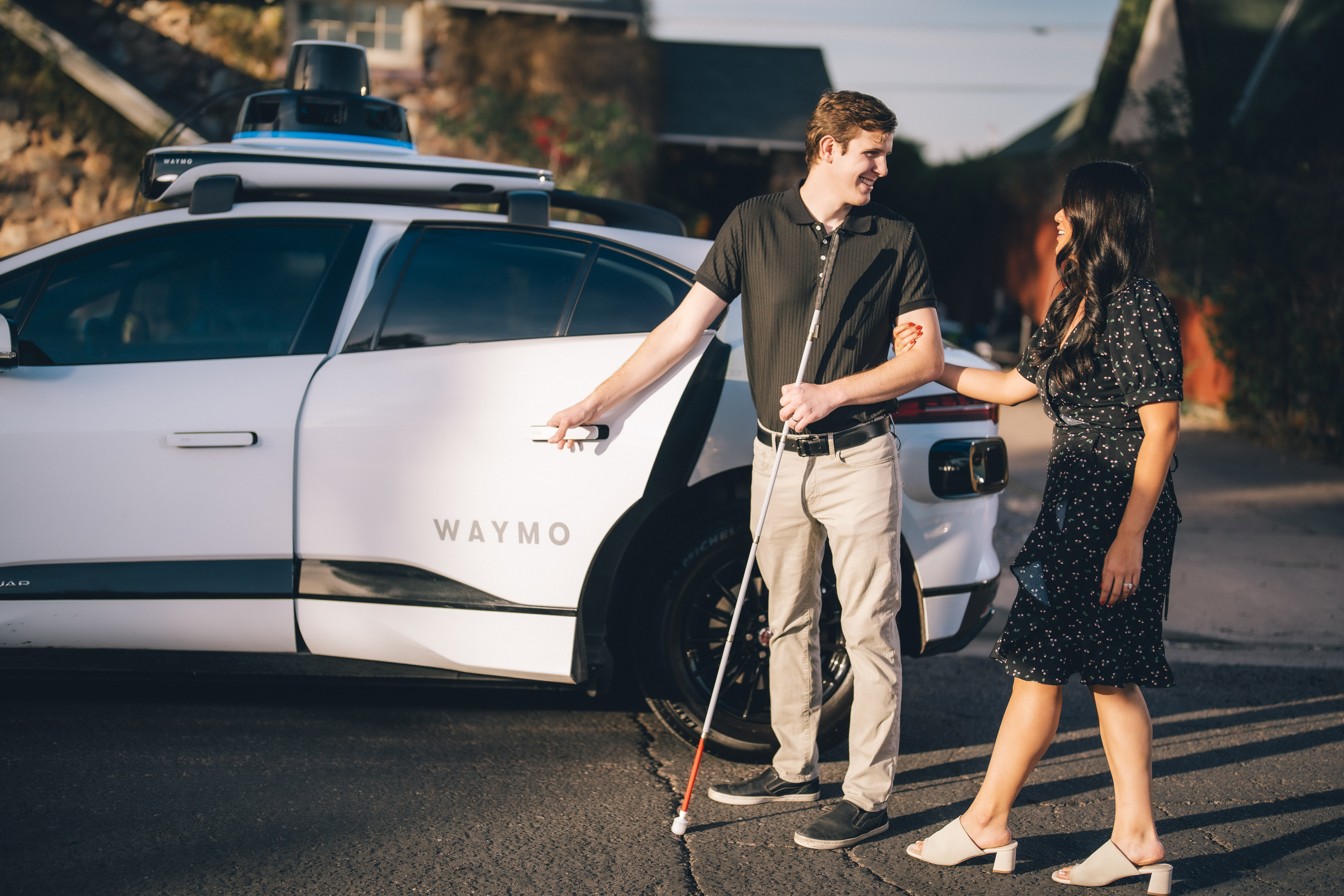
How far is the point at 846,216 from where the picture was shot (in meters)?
3.03

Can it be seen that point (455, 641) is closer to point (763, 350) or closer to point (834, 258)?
point (763, 350)

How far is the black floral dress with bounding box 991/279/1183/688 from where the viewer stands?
2.81 m

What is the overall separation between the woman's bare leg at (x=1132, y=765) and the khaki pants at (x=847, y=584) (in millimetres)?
542

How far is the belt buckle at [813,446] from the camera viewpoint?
303 cm

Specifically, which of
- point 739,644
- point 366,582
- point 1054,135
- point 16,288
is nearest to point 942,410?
point 739,644

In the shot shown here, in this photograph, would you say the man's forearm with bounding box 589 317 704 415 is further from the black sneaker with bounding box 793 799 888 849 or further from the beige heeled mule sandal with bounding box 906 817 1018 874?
the beige heeled mule sandal with bounding box 906 817 1018 874

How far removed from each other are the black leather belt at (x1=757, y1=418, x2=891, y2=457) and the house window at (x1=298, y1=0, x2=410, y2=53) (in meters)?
11.4

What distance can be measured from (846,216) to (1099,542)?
1065 millimetres

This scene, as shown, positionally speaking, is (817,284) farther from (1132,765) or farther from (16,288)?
(16,288)

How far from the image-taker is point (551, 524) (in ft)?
11.1

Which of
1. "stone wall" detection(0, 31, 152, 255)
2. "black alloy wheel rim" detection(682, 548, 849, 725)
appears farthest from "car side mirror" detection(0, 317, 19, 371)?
"stone wall" detection(0, 31, 152, 255)

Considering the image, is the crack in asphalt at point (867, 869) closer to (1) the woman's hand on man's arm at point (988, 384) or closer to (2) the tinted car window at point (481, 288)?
(1) the woman's hand on man's arm at point (988, 384)

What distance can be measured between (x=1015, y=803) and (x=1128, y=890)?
0.56 metres

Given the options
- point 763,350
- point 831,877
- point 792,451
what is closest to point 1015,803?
point 831,877
